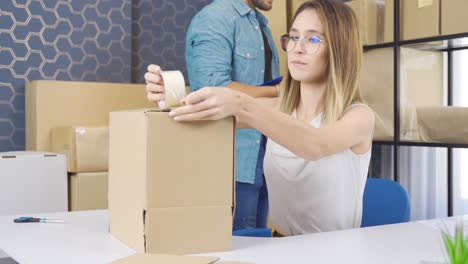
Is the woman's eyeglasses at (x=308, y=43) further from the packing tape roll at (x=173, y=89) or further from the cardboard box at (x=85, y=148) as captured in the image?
the cardboard box at (x=85, y=148)

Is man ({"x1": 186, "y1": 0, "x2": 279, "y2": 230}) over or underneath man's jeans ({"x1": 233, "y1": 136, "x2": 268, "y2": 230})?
over

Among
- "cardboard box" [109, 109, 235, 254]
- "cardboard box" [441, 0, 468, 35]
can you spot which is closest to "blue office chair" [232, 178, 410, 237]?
"cardboard box" [109, 109, 235, 254]

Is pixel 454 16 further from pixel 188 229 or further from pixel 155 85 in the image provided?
pixel 188 229

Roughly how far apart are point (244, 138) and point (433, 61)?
1.43 m

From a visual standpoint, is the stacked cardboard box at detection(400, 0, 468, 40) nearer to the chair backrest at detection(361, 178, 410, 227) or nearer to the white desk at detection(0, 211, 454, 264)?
the chair backrest at detection(361, 178, 410, 227)

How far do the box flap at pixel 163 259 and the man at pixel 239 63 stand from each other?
1021mm

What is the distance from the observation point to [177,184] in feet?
3.60

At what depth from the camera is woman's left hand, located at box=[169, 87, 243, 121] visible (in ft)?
3.53

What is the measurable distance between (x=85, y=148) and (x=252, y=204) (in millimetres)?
1026

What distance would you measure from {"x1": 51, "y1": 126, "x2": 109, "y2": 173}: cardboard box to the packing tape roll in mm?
1658

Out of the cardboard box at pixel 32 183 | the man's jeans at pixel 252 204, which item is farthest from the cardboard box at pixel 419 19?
the cardboard box at pixel 32 183

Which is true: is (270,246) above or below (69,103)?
below

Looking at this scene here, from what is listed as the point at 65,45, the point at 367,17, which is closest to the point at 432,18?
the point at 367,17

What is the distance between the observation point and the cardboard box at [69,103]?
288 cm
